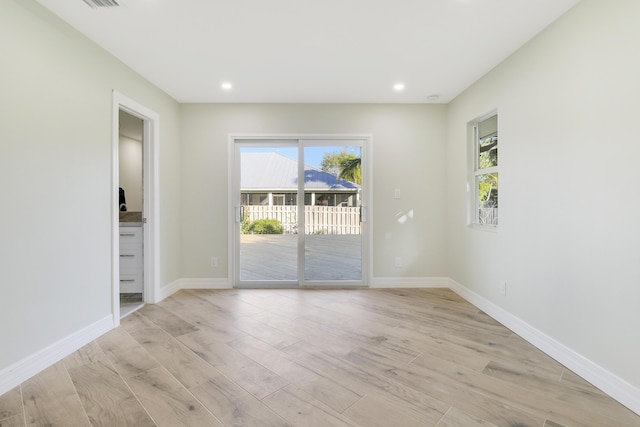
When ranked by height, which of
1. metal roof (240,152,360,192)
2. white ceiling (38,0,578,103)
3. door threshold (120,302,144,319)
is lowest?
door threshold (120,302,144,319)

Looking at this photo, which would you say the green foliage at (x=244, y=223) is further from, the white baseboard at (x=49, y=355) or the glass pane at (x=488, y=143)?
the glass pane at (x=488, y=143)

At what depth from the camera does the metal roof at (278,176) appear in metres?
4.05

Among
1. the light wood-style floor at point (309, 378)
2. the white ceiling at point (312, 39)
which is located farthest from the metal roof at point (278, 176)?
the light wood-style floor at point (309, 378)

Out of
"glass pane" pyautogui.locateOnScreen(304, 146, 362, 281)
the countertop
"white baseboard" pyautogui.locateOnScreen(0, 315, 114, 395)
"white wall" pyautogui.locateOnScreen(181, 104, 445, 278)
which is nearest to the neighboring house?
"glass pane" pyautogui.locateOnScreen(304, 146, 362, 281)

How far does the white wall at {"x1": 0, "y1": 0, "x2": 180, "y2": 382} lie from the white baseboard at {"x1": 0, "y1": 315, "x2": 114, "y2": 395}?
4 centimetres

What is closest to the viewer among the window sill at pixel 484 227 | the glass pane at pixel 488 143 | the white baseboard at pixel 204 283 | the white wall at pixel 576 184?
the white wall at pixel 576 184

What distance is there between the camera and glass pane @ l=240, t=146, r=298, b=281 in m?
4.05

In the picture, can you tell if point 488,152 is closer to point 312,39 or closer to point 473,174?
point 473,174

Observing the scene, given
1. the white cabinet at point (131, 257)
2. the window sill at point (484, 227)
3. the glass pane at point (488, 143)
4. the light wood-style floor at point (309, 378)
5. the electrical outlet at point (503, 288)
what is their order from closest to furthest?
the light wood-style floor at point (309, 378) < the electrical outlet at point (503, 288) < the window sill at point (484, 227) < the glass pane at point (488, 143) < the white cabinet at point (131, 257)

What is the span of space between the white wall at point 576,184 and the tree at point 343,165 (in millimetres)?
1705

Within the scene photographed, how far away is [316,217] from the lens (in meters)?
4.07

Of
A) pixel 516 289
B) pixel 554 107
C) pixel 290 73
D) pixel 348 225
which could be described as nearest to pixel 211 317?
pixel 348 225

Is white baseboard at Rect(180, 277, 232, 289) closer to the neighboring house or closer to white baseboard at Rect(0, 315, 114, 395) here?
the neighboring house

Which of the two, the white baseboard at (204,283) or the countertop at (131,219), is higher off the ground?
the countertop at (131,219)
